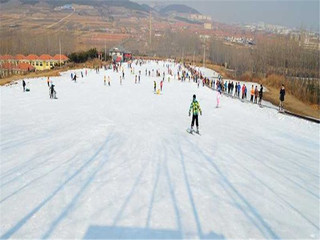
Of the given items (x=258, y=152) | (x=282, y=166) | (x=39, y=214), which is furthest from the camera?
(x=258, y=152)

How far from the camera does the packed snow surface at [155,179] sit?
510 centimetres

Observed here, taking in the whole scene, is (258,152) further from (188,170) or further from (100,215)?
(100,215)

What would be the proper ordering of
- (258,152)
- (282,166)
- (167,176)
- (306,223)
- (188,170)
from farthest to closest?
(258,152), (282,166), (188,170), (167,176), (306,223)

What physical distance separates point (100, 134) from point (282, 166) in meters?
6.20

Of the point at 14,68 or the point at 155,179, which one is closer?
the point at 155,179

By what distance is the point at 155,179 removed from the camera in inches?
273

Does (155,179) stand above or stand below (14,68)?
above

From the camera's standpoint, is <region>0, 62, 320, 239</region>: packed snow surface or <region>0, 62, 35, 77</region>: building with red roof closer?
<region>0, 62, 320, 239</region>: packed snow surface

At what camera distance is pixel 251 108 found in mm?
18812

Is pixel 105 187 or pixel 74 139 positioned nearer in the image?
pixel 105 187

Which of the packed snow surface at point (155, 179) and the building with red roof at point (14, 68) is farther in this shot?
the building with red roof at point (14, 68)

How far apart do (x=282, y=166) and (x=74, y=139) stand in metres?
6.60

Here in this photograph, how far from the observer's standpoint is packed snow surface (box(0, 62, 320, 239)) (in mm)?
→ 5098

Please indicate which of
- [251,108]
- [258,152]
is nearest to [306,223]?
[258,152]
